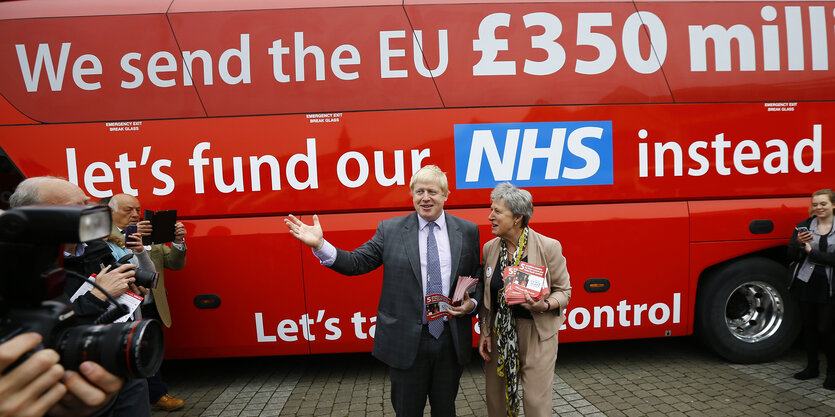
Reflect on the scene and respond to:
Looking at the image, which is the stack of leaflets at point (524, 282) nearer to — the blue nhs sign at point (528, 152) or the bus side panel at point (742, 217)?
the blue nhs sign at point (528, 152)

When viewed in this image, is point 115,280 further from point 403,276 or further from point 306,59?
point 306,59

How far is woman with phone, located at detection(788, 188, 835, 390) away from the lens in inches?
141

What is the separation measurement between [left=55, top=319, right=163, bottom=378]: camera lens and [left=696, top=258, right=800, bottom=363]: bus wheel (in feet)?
15.4

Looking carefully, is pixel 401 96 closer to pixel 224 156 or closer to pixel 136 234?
pixel 224 156

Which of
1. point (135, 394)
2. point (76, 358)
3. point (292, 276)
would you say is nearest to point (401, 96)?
point (292, 276)

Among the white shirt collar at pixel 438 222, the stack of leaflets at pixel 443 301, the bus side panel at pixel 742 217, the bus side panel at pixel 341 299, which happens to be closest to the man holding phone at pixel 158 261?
the bus side panel at pixel 341 299

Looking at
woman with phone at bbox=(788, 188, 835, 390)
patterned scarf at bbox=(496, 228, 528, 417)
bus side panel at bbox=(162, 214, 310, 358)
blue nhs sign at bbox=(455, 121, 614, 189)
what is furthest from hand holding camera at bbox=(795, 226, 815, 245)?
bus side panel at bbox=(162, 214, 310, 358)

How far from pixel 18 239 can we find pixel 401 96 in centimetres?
307

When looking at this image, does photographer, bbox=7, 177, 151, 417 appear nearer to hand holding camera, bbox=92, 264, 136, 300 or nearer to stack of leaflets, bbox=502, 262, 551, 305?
hand holding camera, bbox=92, 264, 136, 300

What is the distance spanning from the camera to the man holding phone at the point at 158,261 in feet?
10.3

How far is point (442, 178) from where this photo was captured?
2.30 metres

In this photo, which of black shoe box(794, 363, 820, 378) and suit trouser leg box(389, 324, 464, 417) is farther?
black shoe box(794, 363, 820, 378)

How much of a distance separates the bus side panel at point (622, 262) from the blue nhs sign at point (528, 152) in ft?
1.14

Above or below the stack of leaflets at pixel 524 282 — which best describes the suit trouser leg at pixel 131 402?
below
